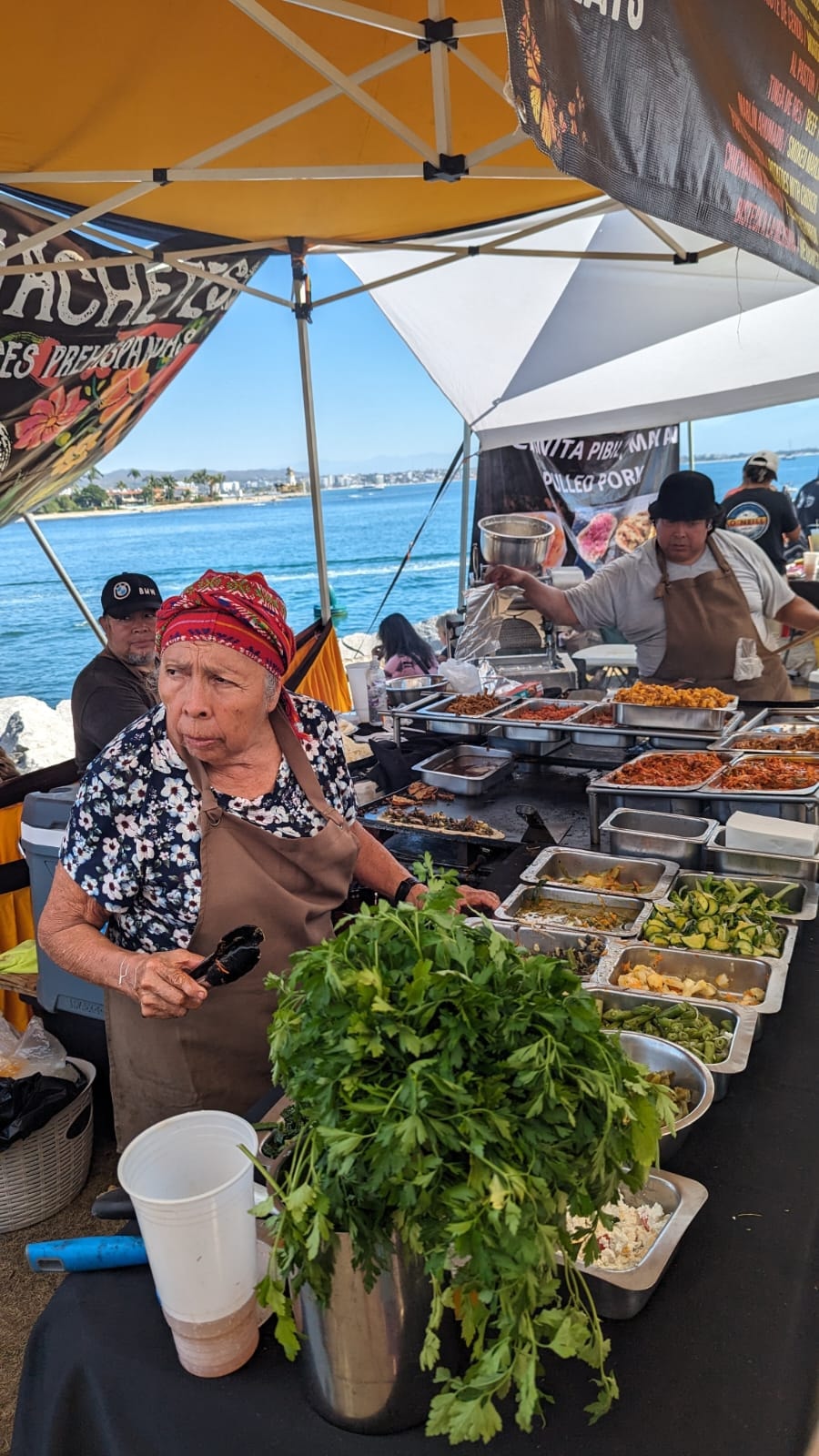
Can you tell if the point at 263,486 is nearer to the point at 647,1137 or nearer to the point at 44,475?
the point at 44,475

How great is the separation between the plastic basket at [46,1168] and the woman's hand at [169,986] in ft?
5.86

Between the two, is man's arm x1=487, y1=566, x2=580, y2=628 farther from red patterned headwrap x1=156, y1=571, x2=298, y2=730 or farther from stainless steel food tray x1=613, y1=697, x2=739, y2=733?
red patterned headwrap x1=156, y1=571, x2=298, y2=730

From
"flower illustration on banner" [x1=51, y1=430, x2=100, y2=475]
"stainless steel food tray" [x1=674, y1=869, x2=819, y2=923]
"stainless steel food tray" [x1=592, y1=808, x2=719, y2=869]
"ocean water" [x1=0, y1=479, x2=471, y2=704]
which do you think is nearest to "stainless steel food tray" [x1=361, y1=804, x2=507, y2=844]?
"stainless steel food tray" [x1=592, y1=808, x2=719, y2=869]

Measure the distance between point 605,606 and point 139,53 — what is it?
309cm

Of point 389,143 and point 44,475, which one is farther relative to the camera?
point 44,475

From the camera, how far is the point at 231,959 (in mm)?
1680

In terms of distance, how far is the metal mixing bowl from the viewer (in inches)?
64.1

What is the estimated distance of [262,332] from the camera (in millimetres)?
63594

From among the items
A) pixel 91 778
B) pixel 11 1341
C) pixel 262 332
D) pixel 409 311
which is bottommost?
pixel 11 1341

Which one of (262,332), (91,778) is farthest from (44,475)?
(262,332)

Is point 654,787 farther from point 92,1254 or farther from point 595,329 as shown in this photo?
point 595,329

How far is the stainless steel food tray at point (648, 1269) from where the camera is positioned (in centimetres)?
130

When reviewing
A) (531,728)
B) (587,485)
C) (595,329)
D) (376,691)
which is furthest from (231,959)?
(587,485)

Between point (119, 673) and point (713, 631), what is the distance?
2.90 m
